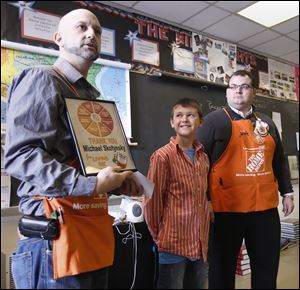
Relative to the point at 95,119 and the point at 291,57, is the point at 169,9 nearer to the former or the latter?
the point at 291,57

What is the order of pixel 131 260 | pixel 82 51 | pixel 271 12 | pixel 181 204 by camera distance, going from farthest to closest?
1. pixel 271 12
2. pixel 131 260
3. pixel 181 204
4. pixel 82 51

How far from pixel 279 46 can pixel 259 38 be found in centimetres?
15

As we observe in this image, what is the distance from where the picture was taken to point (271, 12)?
1636mm

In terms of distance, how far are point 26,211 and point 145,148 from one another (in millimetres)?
562

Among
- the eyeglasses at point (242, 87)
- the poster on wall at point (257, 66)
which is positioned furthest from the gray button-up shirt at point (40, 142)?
the poster on wall at point (257, 66)

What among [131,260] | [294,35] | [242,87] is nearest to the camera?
[242,87]

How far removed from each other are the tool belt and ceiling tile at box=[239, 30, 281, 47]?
1093mm

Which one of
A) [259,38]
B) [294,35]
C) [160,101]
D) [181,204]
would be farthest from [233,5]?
[181,204]

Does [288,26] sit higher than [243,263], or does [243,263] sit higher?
[288,26]

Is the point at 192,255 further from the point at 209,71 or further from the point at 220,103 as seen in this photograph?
the point at 209,71

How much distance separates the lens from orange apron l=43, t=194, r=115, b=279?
22.4 inches

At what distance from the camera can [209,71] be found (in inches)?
46.0

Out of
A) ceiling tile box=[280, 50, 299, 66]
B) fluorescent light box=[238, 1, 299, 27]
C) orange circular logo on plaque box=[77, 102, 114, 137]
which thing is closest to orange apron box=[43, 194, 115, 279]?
orange circular logo on plaque box=[77, 102, 114, 137]

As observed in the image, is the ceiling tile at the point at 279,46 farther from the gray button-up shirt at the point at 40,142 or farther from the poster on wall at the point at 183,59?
the gray button-up shirt at the point at 40,142
